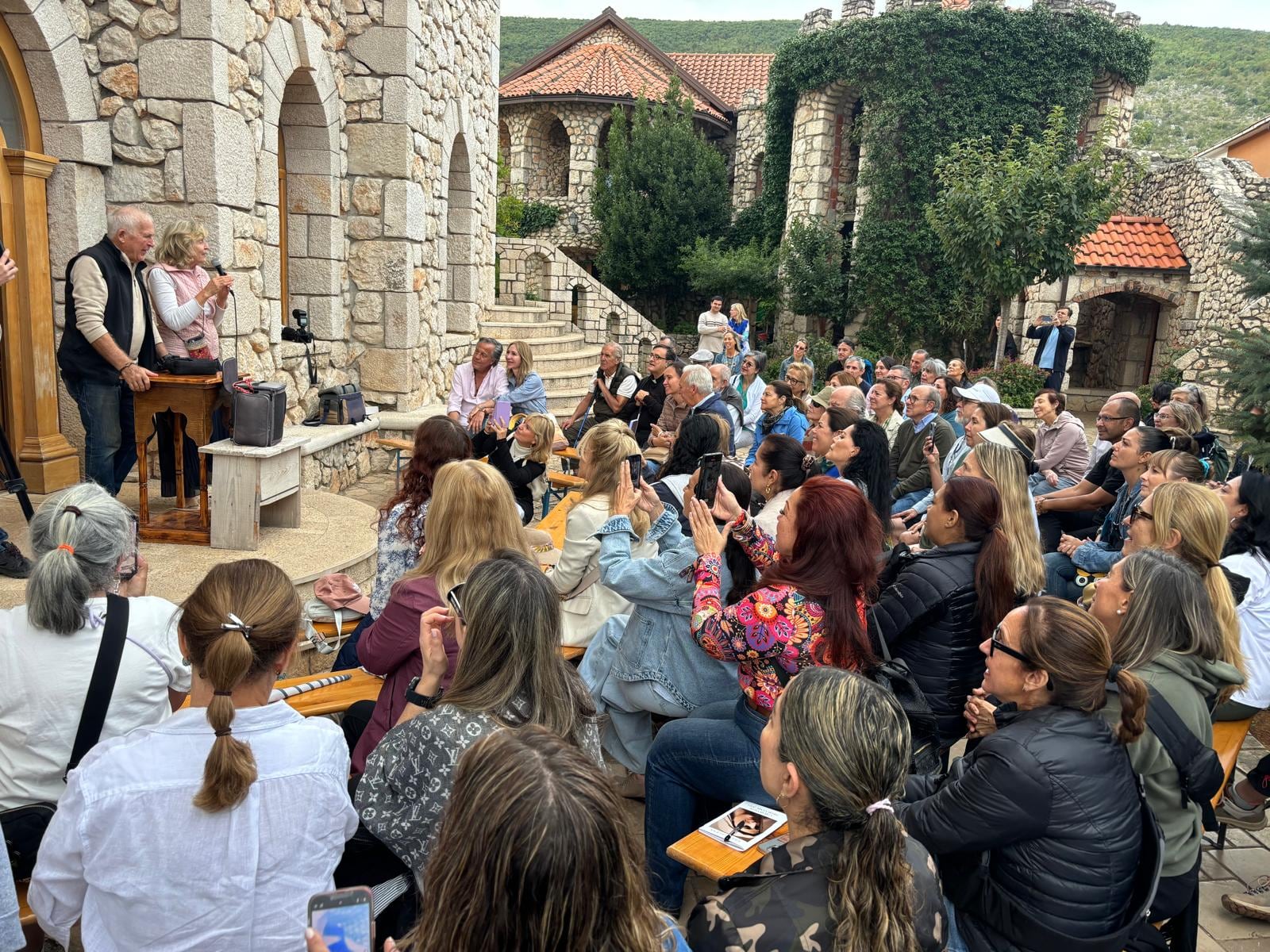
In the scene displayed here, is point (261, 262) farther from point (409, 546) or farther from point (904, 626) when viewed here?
point (904, 626)

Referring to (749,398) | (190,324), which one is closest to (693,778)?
(190,324)

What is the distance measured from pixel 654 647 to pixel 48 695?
5.77ft

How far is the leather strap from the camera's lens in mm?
2250

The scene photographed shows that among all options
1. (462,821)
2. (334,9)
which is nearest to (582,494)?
(462,821)

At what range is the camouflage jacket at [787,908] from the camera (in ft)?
5.39

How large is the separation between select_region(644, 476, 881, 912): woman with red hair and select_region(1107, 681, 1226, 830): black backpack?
72cm

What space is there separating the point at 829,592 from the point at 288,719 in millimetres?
1480

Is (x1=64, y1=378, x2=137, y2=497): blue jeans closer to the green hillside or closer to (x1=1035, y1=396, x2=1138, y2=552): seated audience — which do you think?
(x1=1035, y1=396, x2=1138, y2=552): seated audience

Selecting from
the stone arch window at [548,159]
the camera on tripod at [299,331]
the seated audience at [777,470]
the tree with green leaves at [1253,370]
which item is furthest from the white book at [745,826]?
the stone arch window at [548,159]

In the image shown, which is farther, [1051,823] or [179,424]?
[179,424]

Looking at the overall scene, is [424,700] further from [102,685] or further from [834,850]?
[834,850]

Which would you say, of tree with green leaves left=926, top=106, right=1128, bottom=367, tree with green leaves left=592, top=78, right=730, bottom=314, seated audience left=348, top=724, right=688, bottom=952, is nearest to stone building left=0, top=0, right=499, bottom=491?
seated audience left=348, top=724, right=688, bottom=952

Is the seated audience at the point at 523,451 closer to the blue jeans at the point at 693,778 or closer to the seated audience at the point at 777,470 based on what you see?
the seated audience at the point at 777,470

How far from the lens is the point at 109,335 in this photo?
4742 millimetres
